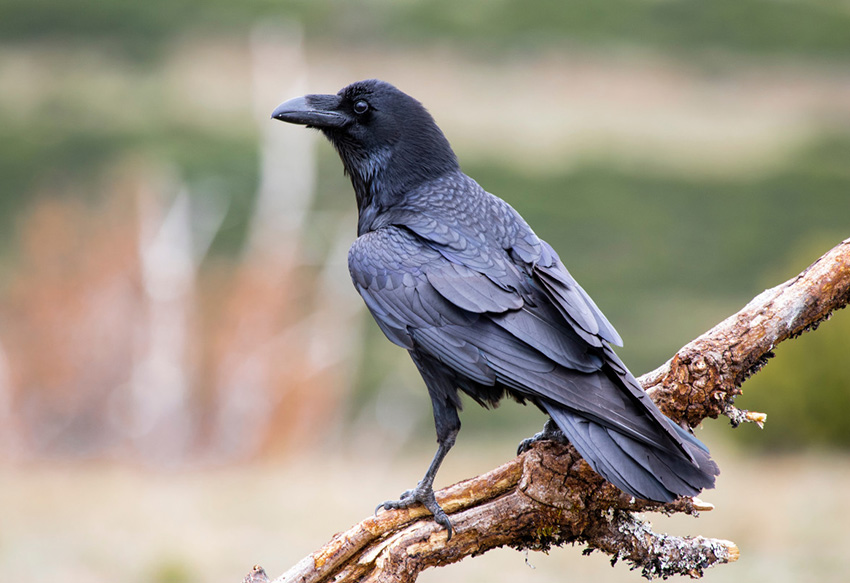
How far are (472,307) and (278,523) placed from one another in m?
5.60

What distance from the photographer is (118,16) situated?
2873cm

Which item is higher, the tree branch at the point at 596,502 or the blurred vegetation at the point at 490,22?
the blurred vegetation at the point at 490,22

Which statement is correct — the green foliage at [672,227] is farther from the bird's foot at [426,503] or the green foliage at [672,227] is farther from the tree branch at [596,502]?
the bird's foot at [426,503]

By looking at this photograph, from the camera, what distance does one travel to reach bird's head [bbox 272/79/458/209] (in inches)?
190

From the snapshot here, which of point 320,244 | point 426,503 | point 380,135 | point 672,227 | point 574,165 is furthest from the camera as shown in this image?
point 574,165

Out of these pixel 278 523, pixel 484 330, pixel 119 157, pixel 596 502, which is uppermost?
pixel 119 157

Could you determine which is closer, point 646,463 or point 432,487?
point 646,463

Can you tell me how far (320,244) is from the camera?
16891 millimetres

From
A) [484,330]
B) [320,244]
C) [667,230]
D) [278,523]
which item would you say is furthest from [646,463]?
[667,230]

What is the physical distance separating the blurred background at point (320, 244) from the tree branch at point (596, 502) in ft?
0.95

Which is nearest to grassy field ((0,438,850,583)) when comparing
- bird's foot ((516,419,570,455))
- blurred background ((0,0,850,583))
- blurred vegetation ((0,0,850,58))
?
blurred background ((0,0,850,583))

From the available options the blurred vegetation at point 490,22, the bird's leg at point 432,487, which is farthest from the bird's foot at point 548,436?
the blurred vegetation at point 490,22

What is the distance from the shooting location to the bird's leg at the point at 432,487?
367 cm

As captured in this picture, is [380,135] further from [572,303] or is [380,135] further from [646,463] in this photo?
[646,463]
